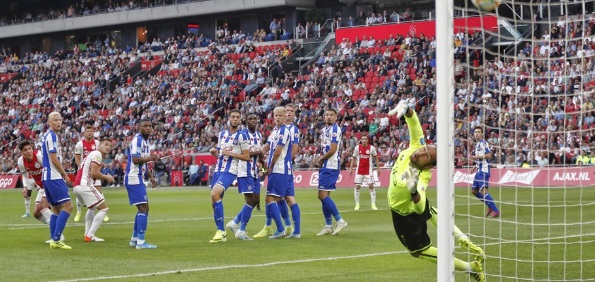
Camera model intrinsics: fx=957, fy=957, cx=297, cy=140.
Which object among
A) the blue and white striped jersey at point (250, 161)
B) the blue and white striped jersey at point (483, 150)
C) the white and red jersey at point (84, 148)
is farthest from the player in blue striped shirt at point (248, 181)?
the blue and white striped jersey at point (483, 150)

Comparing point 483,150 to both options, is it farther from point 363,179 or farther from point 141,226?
point 141,226

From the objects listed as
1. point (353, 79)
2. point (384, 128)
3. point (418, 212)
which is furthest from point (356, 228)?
point (353, 79)

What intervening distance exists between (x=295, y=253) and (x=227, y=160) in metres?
3.18

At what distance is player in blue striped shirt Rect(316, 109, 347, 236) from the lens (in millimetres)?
18469

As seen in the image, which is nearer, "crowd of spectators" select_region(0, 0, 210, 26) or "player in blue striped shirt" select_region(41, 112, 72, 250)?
"player in blue striped shirt" select_region(41, 112, 72, 250)

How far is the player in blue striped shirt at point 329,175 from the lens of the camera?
60.6 ft

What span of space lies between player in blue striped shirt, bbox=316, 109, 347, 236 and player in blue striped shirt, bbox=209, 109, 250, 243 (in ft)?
5.40

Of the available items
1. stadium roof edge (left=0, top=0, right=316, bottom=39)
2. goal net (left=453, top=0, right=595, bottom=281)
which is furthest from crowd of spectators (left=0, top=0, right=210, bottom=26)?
goal net (left=453, top=0, right=595, bottom=281)

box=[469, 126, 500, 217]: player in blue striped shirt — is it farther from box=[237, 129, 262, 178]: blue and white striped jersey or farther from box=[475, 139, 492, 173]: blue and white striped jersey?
box=[237, 129, 262, 178]: blue and white striped jersey

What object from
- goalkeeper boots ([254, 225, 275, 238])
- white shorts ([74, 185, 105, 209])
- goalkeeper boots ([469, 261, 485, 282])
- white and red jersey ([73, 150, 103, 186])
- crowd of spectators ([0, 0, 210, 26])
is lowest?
goalkeeper boots ([254, 225, 275, 238])

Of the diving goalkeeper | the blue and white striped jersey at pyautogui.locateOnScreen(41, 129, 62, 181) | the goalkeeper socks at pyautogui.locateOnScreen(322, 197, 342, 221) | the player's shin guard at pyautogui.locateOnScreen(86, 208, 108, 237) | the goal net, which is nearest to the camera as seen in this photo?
the diving goalkeeper

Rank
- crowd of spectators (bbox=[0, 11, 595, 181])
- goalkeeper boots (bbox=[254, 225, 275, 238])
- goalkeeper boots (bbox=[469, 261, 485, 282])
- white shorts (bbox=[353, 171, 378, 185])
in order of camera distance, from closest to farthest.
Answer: goalkeeper boots (bbox=[469, 261, 485, 282]), goalkeeper boots (bbox=[254, 225, 275, 238]), white shorts (bbox=[353, 171, 378, 185]), crowd of spectators (bbox=[0, 11, 595, 181])

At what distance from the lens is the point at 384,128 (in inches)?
1673

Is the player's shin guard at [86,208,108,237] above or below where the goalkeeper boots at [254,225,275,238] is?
above
